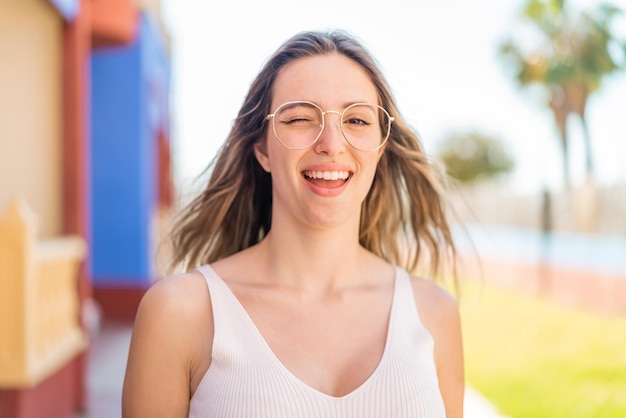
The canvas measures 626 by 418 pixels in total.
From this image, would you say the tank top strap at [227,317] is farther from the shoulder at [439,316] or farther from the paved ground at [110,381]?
the paved ground at [110,381]

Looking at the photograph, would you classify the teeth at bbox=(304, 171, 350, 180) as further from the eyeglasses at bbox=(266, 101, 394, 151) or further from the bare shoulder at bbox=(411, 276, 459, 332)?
the bare shoulder at bbox=(411, 276, 459, 332)

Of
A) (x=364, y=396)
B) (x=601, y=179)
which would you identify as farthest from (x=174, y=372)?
(x=601, y=179)

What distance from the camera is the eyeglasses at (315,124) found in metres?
2.10

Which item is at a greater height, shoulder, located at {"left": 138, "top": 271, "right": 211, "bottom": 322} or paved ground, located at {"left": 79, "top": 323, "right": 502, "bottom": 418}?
shoulder, located at {"left": 138, "top": 271, "right": 211, "bottom": 322}

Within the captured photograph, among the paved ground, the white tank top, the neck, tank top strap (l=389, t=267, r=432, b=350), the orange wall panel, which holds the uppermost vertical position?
the orange wall panel

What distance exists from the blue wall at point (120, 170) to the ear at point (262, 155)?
769 cm

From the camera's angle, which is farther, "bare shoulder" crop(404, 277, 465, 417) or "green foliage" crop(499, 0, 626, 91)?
"green foliage" crop(499, 0, 626, 91)

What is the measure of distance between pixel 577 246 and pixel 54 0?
63.9 ft

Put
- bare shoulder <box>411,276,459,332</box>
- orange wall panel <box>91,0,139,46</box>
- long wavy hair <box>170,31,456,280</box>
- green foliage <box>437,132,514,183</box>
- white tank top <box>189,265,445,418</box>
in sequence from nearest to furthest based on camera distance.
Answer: white tank top <box>189,265,445,418</box>, bare shoulder <box>411,276,459,332</box>, long wavy hair <box>170,31,456,280</box>, orange wall panel <box>91,0,139,46</box>, green foliage <box>437,132,514,183</box>

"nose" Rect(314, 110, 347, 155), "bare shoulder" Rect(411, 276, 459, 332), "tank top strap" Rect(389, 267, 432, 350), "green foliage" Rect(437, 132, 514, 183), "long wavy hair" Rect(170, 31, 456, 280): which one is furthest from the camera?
"green foliage" Rect(437, 132, 514, 183)

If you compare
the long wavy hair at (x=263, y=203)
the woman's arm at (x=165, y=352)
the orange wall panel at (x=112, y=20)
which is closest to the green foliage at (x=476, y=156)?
the orange wall panel at (x=112, y=20)

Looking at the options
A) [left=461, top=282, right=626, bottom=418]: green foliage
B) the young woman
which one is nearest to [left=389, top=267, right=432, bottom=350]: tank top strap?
the young woman

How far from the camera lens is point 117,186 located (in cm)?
1000

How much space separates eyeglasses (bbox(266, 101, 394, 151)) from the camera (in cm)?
210
